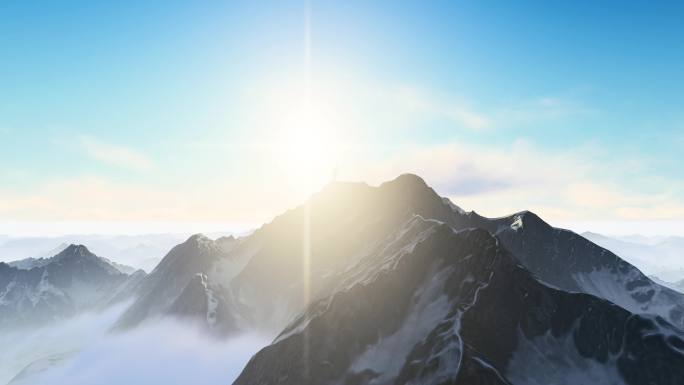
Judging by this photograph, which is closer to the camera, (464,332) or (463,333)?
(463,333)

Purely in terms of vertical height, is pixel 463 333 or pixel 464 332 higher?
pixel 464 332

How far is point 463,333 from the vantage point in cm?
10062

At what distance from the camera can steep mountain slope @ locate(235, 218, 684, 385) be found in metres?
97.1

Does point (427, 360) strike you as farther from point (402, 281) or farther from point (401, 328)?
point (402, 281)

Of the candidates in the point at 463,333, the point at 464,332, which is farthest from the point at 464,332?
the point at 463,333

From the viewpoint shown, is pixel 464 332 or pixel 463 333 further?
pixel 464 332

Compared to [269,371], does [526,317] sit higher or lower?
higher

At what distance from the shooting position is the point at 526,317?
110 meters

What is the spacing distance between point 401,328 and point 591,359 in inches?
1902

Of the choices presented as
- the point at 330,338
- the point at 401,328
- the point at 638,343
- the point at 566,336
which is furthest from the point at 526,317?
the point at 330,338

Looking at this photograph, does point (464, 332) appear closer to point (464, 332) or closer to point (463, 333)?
point (464, 332)

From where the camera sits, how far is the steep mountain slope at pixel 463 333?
97062 mm

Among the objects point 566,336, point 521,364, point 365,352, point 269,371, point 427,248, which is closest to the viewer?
point 521,364

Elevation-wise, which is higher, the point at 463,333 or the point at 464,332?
the point at 464,332
